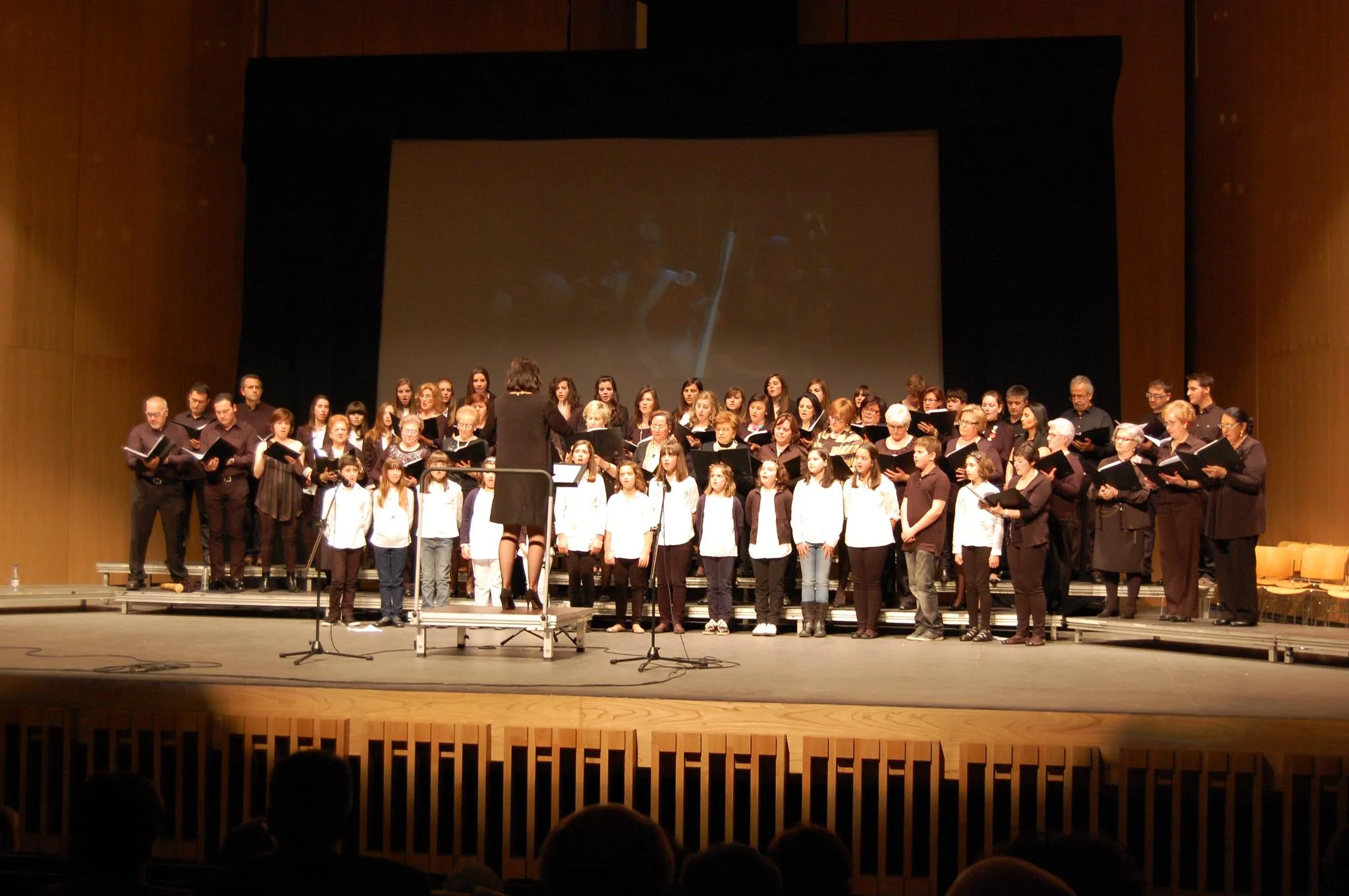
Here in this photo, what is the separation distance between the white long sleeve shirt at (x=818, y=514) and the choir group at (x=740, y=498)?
0.04ft

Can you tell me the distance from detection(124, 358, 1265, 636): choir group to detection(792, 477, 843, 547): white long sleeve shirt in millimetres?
12

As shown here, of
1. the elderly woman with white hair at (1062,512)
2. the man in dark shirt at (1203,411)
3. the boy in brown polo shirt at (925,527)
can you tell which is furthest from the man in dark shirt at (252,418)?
the man in dark shirt at (1203,411)

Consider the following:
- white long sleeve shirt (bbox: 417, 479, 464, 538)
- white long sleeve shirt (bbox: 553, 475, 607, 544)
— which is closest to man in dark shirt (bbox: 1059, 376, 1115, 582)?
white long sleeve shirt (bbox: 553, 475, 607, 544)

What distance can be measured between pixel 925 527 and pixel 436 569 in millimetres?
3036

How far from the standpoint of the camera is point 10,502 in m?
9.55

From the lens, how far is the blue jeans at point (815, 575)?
7.51m

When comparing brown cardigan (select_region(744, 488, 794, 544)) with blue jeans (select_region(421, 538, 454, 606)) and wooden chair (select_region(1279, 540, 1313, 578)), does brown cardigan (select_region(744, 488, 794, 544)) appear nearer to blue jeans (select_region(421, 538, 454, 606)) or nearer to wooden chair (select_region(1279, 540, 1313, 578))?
blue jeans (select_region(421, 538, 454, 606))

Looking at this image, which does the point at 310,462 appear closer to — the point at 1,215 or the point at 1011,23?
the point at 1,215

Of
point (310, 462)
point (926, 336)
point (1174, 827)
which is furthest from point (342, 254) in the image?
point (1174, 827)

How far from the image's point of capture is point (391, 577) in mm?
7652

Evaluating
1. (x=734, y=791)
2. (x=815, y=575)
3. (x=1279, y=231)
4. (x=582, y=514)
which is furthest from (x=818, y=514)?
(x=1279, y=231)

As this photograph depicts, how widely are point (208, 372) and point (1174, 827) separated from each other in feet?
31.3

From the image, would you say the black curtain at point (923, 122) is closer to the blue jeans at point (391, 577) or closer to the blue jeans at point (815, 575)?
the blue jeans at point (815, 575)

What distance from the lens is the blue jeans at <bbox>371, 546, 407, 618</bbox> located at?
24.9 ft
